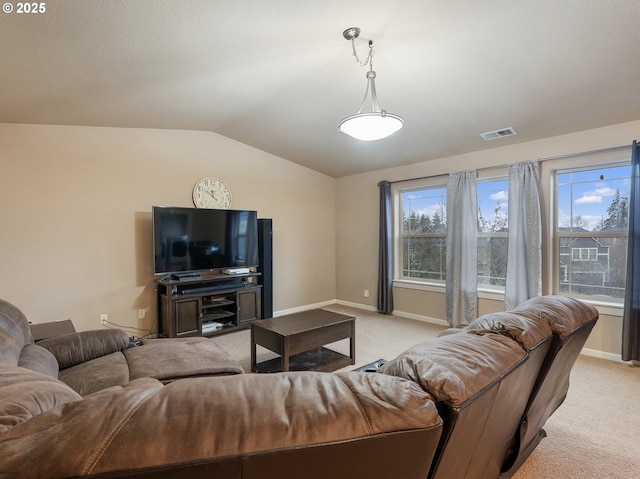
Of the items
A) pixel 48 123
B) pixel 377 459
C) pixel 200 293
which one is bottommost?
pixel 200 293

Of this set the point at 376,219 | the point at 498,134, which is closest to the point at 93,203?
the point at 376,219

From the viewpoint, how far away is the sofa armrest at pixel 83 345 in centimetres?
209

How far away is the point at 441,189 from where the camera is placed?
4.77 metres

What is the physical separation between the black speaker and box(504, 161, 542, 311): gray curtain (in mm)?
3021

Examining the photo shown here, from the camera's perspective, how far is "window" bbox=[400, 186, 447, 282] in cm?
478

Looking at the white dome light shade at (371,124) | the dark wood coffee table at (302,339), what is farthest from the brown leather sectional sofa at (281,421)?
the dark wood coffee table at (302,339)

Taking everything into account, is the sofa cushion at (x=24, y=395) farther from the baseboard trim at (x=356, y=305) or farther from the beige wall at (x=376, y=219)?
the baseboard trim at (x=356, y=305)

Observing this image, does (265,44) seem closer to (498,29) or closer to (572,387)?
(498,29)

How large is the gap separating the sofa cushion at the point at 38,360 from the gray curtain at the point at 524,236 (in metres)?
4.17

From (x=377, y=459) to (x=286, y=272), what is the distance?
4.73m

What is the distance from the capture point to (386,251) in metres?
5.10

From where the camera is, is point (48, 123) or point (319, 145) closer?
point (48, 123)

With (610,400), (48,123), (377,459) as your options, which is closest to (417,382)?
(377,459)

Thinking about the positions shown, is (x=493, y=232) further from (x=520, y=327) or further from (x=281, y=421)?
(x=281, y=421)
